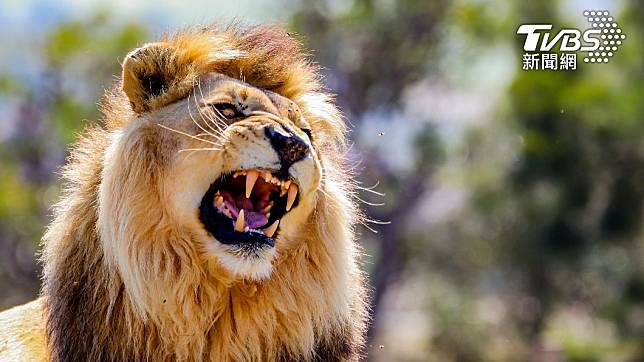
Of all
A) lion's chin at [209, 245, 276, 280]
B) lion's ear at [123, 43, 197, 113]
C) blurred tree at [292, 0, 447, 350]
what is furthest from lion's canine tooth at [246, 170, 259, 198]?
blurred tree at [292, 0, 447, 350]

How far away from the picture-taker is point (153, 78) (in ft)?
13.3

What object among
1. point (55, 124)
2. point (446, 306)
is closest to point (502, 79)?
point (446, 306)

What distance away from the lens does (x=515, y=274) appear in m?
19.6

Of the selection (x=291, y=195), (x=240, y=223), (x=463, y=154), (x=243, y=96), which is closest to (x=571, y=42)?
(x=463, y=154)

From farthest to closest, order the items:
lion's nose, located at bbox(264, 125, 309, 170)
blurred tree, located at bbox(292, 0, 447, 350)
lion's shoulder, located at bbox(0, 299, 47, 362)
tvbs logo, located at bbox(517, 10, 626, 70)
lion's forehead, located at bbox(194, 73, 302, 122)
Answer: blurred tree, located at bbox(292, 0, 447, 350) < tvbs logo, located at bbox(517, 10, 626, 70) < lion's shoulder, located at bbox(0, 299, 47, 362) < lion's forehead, located at bbox(194, 73, 302, 122) < lion's nose, located at bbox(264, 125, 309, 170)

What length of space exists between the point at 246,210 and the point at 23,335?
4.26 feet

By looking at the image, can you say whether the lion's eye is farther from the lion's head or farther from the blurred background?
the blurred background

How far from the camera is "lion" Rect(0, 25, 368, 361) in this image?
3768 mm

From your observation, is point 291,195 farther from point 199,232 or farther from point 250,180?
point 199,232

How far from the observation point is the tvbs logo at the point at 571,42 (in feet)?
43.6

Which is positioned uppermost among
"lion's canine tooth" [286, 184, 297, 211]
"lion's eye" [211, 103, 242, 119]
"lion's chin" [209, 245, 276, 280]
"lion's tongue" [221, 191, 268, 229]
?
"lion's eye" [211, 103, 242, 119]

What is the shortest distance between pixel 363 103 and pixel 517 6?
348 cm

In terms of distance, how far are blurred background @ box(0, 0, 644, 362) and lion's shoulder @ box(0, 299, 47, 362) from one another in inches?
396

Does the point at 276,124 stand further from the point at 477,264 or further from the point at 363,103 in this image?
the point at 477,264
